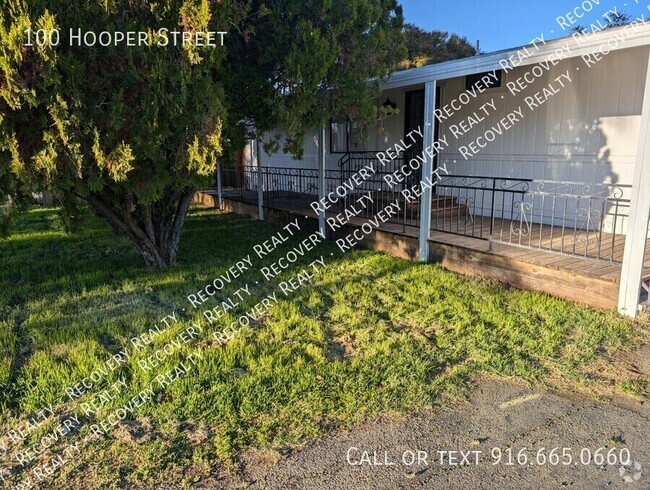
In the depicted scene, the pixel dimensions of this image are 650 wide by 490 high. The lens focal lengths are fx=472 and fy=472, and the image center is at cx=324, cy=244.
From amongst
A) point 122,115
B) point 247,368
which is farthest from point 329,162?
point 247,368

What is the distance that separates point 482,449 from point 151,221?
4.84 m

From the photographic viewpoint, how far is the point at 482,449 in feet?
8.61

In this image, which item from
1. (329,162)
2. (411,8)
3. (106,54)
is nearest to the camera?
(106,54)

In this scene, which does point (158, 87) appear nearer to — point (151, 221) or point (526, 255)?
point (151, 221)

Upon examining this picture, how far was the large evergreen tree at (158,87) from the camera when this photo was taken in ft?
12.8

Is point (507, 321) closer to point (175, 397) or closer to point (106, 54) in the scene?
point (175, 397)

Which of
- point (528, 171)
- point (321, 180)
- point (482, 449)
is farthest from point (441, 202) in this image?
point (482, 449)

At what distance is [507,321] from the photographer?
431 cm

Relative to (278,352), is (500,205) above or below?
above

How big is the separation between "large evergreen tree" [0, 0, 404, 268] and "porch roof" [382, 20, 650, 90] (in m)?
0.66

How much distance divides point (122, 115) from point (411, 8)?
17.8 meters

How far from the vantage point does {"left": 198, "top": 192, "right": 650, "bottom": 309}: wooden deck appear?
4621 mm

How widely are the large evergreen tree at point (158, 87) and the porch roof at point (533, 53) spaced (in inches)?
25.9

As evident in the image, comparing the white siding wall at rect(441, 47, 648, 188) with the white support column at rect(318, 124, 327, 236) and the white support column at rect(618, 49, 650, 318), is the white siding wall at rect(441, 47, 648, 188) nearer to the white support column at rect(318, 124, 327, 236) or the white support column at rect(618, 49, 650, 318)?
the white support column at rect(618, 49, 650, 318)
